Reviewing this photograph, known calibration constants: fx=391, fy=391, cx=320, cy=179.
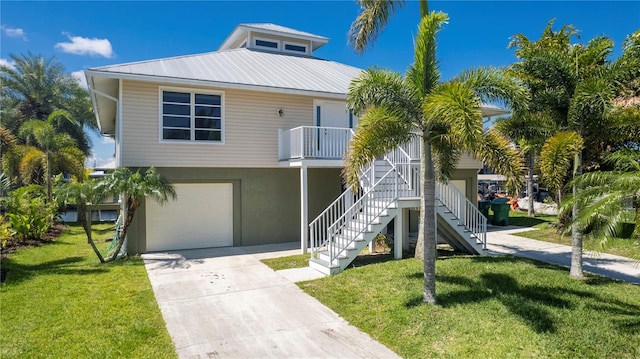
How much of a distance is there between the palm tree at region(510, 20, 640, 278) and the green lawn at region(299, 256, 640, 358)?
1437 millimetres

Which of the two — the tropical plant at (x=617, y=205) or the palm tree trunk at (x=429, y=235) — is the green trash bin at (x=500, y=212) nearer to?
the tropical plant at (x=617, y=205)

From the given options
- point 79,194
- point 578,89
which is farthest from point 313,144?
point 578,89

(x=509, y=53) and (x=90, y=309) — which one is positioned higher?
(x=509, y=53)

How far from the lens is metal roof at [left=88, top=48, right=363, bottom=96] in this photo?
11508mm

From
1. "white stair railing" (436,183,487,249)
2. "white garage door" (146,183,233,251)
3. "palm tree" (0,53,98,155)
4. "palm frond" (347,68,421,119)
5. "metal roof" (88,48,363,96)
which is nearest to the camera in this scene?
"palm frond" (347,68,421,119)

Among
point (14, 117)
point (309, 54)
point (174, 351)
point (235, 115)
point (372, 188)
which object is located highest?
point (309, 54)

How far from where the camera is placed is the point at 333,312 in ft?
21.6

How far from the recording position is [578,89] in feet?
25.2

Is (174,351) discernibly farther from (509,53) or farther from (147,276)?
(509,53)

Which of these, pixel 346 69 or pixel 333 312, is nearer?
pixel 333 312

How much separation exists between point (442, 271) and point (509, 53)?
42.5 ft

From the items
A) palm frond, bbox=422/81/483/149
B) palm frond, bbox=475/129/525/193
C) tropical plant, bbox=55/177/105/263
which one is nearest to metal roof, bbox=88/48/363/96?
tropical plant, bbox=55/177/105/263

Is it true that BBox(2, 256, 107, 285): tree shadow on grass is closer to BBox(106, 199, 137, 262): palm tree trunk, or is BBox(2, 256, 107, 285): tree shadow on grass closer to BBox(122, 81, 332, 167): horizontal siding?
BBox(106, 199, 137, 262): palm tree trunk

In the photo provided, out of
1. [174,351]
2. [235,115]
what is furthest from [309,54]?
[174,351]
